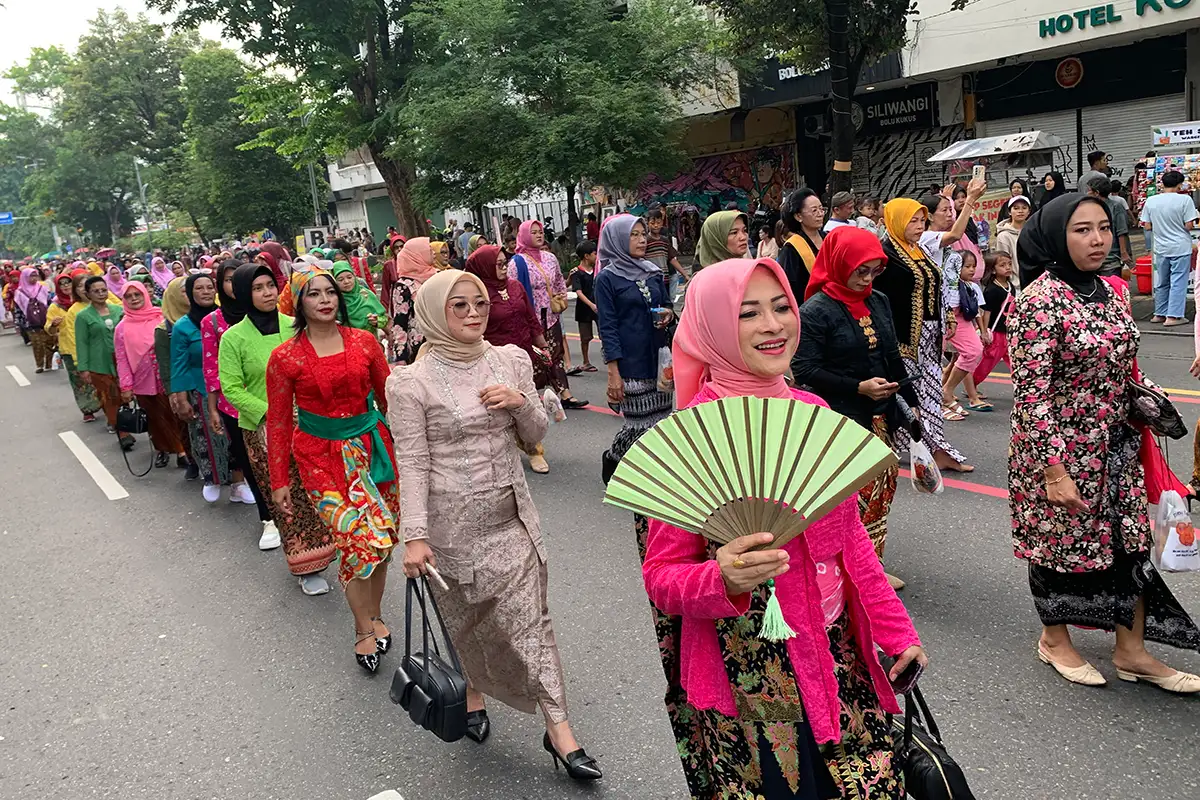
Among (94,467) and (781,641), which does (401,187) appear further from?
(781,641)

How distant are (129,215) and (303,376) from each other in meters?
72.6

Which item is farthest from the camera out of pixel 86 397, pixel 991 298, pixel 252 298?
pixel 86 397

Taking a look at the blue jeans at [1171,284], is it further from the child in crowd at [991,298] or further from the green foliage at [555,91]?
the green foliage at [555,91]

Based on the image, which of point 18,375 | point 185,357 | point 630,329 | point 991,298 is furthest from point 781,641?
point 18,375

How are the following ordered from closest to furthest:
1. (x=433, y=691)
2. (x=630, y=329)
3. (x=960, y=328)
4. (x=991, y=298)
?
1. (x=433, y=691)
2. (x=630, y=329)
3. (x=960, y=328)
4. (x=991, y=298)

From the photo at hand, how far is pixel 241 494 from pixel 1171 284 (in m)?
9.95

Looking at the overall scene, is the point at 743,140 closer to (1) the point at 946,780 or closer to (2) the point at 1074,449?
(2) the point at 1074,449

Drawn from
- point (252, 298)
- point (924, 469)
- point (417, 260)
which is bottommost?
point (924, 469)

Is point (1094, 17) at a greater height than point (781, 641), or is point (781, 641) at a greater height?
point (1094, 17)

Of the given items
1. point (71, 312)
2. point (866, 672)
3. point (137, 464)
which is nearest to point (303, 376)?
point (866, 672)

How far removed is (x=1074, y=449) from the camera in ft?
11.4

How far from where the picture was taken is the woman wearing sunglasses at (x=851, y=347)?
13.5 feet

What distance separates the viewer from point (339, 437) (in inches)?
175

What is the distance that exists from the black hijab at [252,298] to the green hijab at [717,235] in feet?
7.86
